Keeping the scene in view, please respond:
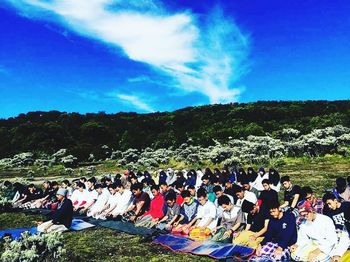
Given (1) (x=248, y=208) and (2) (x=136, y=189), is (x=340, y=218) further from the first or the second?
(2) (x=136, y=189)

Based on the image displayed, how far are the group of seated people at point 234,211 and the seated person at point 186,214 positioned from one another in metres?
0.03

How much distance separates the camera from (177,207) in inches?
453

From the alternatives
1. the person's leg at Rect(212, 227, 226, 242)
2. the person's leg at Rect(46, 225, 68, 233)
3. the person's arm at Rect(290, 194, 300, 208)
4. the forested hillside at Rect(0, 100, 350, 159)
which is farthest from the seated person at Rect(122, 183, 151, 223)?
the forested hillside at Rect(0, 100, 350, 159)

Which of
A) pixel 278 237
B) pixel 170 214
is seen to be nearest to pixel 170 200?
pixel 170 214

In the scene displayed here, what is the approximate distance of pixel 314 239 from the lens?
765 centimetres

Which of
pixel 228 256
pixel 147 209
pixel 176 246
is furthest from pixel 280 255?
pixel 147 209

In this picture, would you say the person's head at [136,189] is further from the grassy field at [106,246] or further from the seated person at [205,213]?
the seated person at [205,213]

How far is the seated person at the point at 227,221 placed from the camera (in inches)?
369

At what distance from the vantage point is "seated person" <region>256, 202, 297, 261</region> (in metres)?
7.87

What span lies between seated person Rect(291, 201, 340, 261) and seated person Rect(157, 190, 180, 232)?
414cm

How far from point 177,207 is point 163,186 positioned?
1.81 m

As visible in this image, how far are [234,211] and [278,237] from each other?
1.77 m

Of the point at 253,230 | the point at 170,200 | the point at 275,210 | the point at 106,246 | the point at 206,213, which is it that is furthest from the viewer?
the point at 170,200

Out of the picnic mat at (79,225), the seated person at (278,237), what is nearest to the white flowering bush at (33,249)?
the seated person at (278,237)
